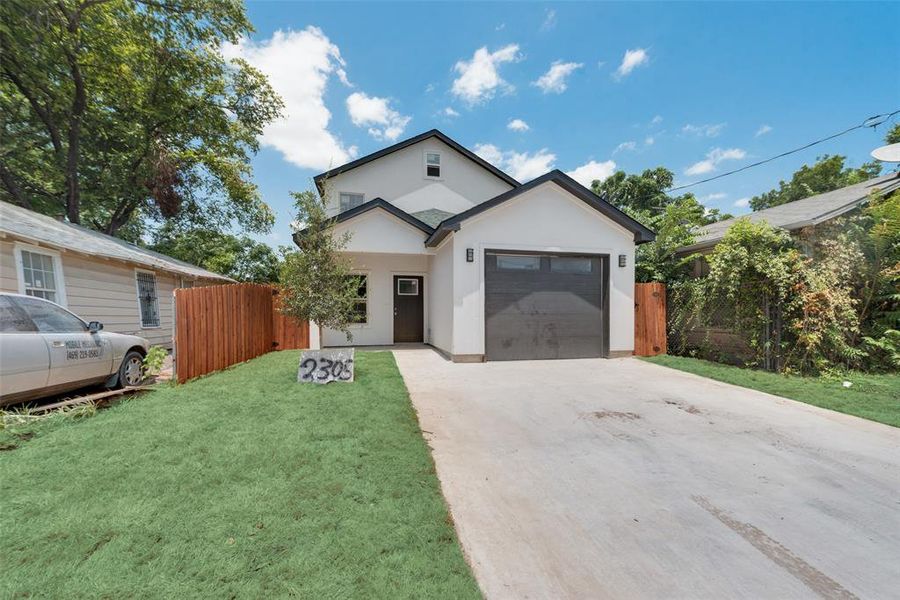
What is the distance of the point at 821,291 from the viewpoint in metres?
6.71

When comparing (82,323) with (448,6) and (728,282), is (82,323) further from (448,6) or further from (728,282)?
(728,282)

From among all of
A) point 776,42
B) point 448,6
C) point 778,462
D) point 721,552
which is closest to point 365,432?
point 721,552

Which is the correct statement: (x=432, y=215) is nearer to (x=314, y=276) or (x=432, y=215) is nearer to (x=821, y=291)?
(x=314, y=276)

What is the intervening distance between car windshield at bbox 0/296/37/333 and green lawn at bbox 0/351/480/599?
1271 mm

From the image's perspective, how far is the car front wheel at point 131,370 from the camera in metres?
5.83

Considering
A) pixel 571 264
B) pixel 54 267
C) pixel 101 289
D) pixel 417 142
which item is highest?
pixel 417 142

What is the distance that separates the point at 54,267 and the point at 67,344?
4.29 metres

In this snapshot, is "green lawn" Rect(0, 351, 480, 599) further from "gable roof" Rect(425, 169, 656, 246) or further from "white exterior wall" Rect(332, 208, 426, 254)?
"white exterior wall" Rect(332, 208, 426, 254)

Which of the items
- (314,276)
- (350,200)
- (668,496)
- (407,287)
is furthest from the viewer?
Result: (350,200)

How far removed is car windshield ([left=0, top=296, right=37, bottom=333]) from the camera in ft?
13.5

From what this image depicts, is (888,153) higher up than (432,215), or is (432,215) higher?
(432,215)

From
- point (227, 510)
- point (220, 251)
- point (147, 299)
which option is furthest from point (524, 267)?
point (220, 251)

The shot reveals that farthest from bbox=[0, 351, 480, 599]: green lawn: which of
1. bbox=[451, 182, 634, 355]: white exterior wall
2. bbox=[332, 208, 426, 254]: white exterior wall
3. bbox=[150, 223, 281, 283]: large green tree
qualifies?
bbox=[150, 223, 281, 283]: large green tree

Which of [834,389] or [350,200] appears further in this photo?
[350,200]
